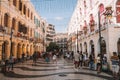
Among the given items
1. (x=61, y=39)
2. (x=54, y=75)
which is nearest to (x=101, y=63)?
(x=54, y=75)

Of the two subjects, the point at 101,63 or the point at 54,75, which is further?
the point at 101,63

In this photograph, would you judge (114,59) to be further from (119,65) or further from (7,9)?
(7,9)

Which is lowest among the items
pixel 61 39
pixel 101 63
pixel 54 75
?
pixel 54 75

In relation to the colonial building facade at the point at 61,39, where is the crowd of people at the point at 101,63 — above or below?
below

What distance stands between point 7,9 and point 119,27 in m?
12.9

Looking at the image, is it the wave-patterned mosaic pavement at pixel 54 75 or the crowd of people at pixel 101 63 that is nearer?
the crowd of people at pixel 101 63

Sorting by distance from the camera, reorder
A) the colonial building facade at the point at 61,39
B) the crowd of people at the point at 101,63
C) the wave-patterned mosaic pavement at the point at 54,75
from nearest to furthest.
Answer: the crowd of people at the point at 101,63
the wave-patterned mosaic pavement at the point at 54,75
the colonial building facade at the point at 61,39

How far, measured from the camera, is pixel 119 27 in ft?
52.4

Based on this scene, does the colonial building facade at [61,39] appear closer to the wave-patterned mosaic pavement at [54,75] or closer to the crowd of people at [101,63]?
the crowd of people at [101,63]

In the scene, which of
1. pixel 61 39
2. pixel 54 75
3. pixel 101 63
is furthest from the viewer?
pixel 61 39

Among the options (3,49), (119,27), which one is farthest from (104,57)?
(3,49)

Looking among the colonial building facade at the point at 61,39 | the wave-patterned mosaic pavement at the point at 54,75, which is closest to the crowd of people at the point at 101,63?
the wave-patterned mosaic pavement at the point at 54,75

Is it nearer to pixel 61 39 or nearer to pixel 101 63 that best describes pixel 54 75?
pixel 101 63

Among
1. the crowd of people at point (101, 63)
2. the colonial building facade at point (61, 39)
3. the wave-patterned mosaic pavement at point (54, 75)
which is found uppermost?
the colonial building facade at point (61, 39)
